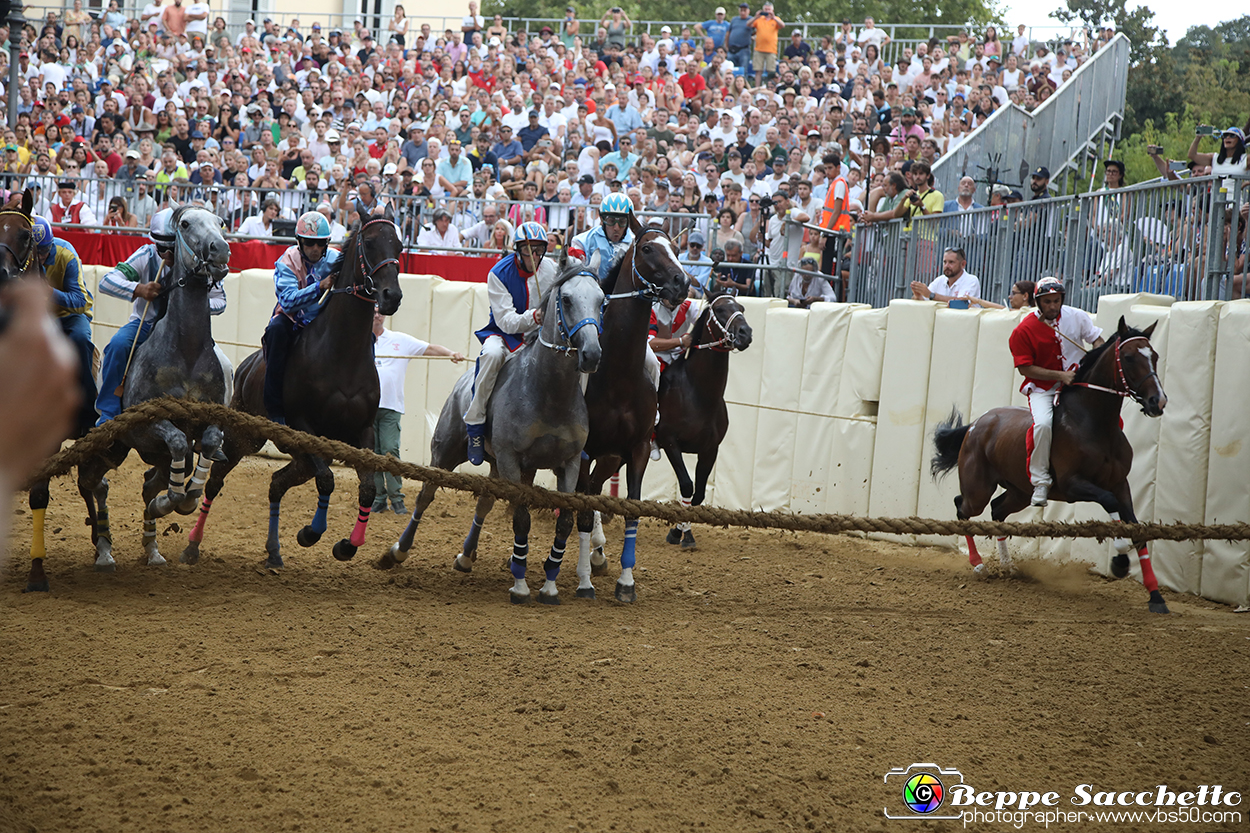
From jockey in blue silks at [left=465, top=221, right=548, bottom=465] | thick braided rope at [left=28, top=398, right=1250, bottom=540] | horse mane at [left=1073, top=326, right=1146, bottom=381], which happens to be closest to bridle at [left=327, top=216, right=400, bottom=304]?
jockey in blue silks at [left=465, top=221, right=548, bottom=465]

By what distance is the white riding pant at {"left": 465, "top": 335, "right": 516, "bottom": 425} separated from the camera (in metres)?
8.24

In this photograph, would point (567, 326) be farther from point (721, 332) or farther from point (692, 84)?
point (692, 84)

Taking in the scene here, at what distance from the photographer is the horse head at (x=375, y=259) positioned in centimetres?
809

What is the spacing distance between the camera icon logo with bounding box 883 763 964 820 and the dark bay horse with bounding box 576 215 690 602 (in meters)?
3.62

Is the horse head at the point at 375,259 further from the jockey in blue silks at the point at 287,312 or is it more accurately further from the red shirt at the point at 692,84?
the red shirt at the point at 692,84

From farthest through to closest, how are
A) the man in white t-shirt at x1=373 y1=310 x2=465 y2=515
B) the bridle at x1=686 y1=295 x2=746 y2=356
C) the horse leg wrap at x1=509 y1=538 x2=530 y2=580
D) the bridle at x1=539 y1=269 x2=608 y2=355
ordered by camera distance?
1. the man in white t-shirt at x1=373 y1=310 x2=465 y2=515
2. the bridle at x1=686 y1=295 x2=746 y2=356
3. the horse leg wrap at x1=509 y1=538 x2=530 y2=580
4. the bridle at x1=539 y1=269 x2=608 y2=355

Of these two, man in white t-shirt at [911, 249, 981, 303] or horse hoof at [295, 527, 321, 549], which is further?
man in white t-shirt at [911, 249, 981, 303]

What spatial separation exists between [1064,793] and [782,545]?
22.1 ft

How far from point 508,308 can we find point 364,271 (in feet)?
3.56

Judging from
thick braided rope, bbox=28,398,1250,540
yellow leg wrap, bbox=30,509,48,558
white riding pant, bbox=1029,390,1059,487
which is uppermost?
white riding pant, bbox=1029,390,1059,487

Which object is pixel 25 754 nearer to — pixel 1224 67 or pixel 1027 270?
pixel 1027 270

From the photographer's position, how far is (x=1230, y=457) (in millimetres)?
8758

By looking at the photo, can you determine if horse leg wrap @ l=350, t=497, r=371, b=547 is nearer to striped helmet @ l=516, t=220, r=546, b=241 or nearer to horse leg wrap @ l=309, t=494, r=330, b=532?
horse leg wrap @ l=309, t=494, r=330, b=532

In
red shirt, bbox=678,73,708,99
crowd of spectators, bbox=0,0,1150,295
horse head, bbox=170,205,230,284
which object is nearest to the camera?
horse head, bbox=170,205,230,284
